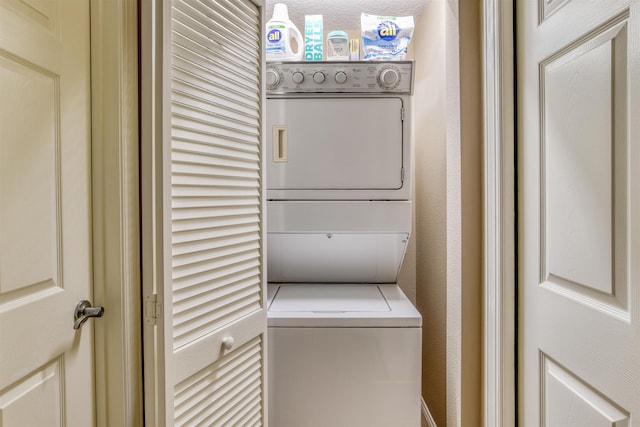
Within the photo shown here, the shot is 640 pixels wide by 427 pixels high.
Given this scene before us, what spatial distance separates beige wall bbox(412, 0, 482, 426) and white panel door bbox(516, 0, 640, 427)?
0.26 m

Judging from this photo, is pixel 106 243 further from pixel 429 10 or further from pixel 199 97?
pixel 429 10

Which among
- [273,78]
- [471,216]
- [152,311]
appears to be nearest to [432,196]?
[471,216]

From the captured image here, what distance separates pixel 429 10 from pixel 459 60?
0.77m

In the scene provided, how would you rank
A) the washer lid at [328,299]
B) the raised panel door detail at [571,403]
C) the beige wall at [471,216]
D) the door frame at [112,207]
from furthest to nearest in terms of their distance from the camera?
1. the washer lid at [328,299]
2. the beige wall at [471,216]
3. the door frame at [112,207]
4. the raised panel door detail at [571,403]

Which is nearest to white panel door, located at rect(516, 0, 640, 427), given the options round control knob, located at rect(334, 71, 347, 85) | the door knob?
round control knob, located at rect(334, 71, 347, 85)

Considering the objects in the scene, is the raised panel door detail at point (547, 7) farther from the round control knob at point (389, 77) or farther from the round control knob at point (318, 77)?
the round control knob at point (318, 77)

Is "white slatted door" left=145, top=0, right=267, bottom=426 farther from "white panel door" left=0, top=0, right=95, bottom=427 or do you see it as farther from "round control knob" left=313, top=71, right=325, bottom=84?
"round control knob" left=313, top=71, right=325, bottom=84

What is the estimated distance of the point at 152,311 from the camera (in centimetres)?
112

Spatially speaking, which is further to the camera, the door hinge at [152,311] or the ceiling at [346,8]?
the ceiling at [346,8]

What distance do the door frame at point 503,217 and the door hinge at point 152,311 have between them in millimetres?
1219

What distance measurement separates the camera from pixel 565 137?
1.12 meters

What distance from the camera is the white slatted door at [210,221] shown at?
1.14 m

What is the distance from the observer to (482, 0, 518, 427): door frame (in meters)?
1.41

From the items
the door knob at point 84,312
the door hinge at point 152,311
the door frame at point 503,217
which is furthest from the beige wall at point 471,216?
the door knob at point 84,312
